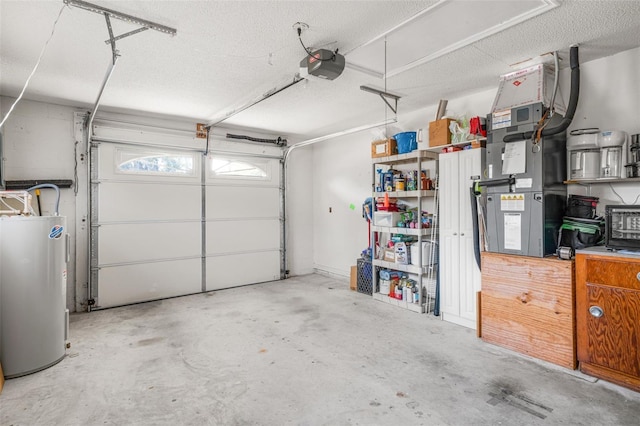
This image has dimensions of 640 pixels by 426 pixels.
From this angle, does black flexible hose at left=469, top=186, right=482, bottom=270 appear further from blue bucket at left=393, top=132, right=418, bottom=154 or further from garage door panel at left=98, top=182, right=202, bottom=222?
garage door panel at left=98, top=182, right=202, bottom=222

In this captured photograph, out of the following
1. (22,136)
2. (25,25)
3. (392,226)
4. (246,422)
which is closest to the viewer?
(246,422)

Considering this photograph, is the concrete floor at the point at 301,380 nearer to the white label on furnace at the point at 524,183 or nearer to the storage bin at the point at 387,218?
the storage bin at the point at 387,218

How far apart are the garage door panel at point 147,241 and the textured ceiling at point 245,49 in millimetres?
1739

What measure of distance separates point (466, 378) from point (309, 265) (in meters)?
4.41

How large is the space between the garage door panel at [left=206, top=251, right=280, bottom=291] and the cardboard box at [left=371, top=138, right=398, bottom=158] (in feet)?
9.03

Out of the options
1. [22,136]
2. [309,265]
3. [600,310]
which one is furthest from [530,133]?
[22,136]

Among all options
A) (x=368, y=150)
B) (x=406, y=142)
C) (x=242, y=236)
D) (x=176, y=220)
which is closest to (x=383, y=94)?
(x=406, y=142)

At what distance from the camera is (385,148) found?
4602 millimetres

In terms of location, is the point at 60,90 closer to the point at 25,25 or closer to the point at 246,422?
the point at 25,25

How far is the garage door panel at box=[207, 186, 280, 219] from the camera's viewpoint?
5496 mm

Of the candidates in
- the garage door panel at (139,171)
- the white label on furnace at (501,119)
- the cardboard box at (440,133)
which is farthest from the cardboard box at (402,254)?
the garage door panel at (139,171)

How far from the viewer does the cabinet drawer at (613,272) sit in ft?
7.62

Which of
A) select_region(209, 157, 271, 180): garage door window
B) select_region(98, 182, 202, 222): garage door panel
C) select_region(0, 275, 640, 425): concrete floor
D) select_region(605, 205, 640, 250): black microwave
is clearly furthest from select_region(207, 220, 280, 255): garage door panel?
select_region(605, 205, 640, 250): black microwave

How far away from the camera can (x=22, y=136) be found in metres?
4.11
